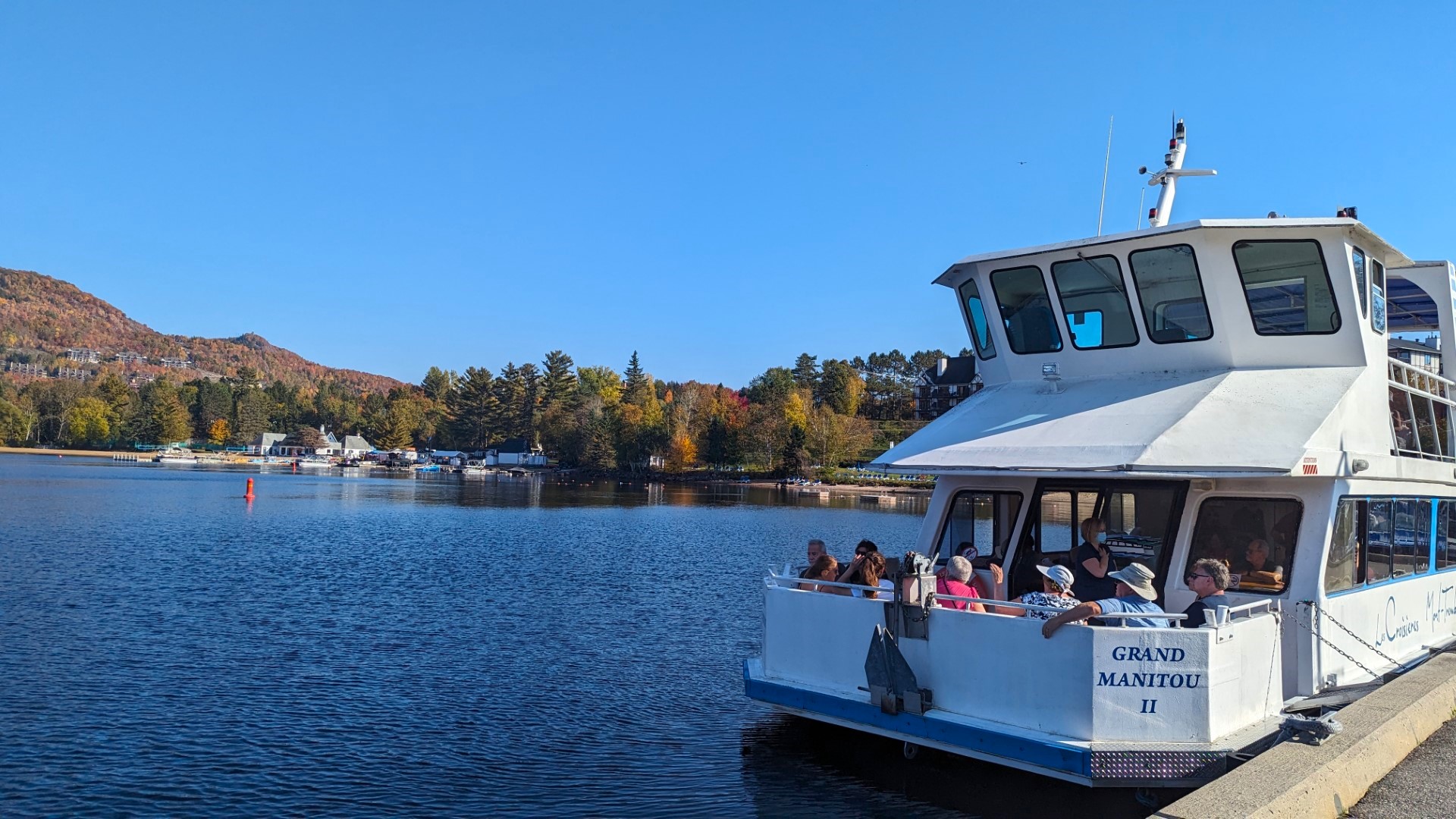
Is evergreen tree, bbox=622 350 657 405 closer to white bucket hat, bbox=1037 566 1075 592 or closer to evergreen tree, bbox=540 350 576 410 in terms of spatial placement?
evergreen tree, bbox=540 350 576 410

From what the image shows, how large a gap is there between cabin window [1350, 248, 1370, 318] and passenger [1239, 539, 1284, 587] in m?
2.74

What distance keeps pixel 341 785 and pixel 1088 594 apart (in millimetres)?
8166

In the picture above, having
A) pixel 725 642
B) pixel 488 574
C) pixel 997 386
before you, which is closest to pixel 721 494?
pixel 488 574

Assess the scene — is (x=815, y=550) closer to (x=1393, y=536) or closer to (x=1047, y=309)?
(x=1047, y=309)

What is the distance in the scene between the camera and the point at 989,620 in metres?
8.12

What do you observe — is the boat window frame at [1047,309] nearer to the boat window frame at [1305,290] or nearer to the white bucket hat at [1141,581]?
the boat window frame at [1305,290]

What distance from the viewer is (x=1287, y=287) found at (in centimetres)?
1016

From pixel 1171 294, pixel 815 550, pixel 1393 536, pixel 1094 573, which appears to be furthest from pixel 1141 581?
pixel 1393 536

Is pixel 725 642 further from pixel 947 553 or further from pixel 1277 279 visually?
pixel 1277 279

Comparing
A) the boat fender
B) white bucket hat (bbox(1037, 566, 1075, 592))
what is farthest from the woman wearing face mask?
the boat fender

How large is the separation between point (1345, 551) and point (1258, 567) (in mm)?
1253

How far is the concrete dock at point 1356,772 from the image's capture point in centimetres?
600

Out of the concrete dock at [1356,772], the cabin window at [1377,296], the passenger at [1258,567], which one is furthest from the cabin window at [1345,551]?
the cabin window at [1377,296]

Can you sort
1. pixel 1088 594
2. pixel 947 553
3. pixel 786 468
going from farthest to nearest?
pixel 786 468
pixel 947 553
pixel 1088 594
